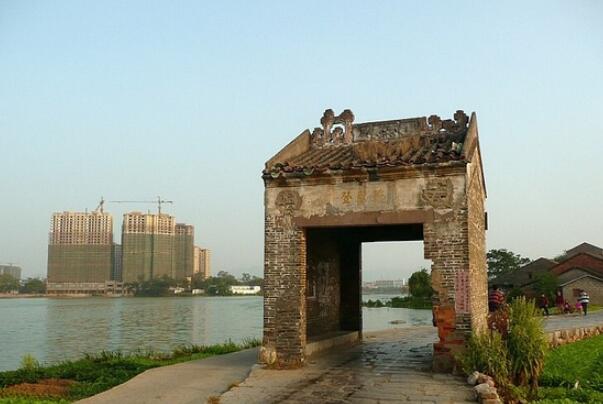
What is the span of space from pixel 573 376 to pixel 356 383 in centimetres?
380

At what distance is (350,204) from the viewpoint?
402 inches

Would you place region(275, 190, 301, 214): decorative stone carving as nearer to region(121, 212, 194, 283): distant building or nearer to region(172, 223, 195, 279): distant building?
region(121, 212, 194, 283): distant building

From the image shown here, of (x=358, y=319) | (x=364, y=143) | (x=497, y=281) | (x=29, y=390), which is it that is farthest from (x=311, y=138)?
(x=497, y=281)

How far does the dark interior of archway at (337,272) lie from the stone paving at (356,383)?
1.63 m

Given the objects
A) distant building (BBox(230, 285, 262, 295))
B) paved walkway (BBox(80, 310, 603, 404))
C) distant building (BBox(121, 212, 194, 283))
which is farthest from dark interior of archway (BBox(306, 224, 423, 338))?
distant building (BBox(230, 285, 262, 295))

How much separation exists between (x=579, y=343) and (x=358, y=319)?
5390 mm

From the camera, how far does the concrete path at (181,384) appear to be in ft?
26.6

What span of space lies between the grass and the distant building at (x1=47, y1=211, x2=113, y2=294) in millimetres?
98990

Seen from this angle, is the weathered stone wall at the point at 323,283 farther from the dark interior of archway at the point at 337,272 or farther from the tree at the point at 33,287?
the tree at the point at 33,287

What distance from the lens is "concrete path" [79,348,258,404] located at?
8117mm

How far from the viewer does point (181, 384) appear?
360 inches

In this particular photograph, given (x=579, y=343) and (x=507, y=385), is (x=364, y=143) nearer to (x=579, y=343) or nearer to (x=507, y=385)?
(x=507, y=385)

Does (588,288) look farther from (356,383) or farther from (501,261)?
(356,383)

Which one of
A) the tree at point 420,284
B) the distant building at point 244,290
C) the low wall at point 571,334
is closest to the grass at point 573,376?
the low wall at point 571,334
